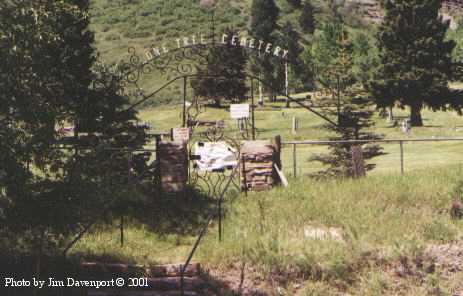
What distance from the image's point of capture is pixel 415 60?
4003 cm

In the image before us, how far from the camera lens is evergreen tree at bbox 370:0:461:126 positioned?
→ 39.7m

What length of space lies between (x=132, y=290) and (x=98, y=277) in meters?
0.78

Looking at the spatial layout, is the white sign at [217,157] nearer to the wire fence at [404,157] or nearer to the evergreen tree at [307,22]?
the wire fence at [404,157]

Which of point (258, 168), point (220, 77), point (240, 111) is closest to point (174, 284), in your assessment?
point (258, 168)

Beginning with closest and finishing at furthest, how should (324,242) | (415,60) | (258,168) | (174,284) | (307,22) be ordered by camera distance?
(174,284) < (324,242) < (258,168) < (415,60) < (307,22)

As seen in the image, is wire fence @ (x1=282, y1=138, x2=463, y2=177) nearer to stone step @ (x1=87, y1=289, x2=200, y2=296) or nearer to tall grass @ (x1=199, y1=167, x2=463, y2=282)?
tall grass @ (x1=199, y1=167, x2=463, y2=282)

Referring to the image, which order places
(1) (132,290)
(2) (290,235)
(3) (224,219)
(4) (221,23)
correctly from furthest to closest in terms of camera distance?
1. (4) (221,23)
2. (3) (224,219)
3. (2) (290,235)
4. (1) (132,290)

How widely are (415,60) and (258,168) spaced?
1183 inches

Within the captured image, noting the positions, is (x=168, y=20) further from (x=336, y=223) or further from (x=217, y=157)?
(x=336, y=223)

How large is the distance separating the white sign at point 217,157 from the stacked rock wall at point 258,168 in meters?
1.30

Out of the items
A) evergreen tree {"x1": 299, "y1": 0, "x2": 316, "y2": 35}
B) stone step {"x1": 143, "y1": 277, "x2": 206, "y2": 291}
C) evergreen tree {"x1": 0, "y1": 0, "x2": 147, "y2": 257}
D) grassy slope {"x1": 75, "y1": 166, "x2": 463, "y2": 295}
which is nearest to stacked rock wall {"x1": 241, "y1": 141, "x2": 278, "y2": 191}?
grassy slope {"x1": 75, "y1": 166, "x2": 463, "y2": 295}

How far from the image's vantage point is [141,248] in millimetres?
10938

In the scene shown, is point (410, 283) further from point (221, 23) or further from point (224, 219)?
point (221, 23)

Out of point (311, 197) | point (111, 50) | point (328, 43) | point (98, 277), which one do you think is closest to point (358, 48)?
point (328, 43)
